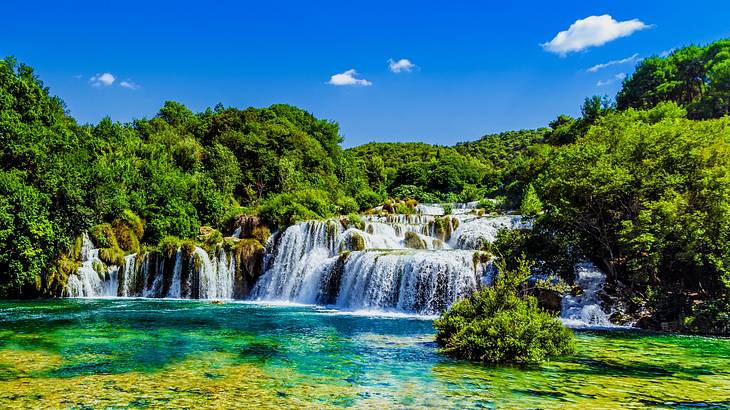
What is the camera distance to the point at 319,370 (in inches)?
439

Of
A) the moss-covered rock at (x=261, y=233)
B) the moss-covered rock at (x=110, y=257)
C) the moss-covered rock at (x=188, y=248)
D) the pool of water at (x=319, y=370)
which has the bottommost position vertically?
the pool of water at (x=319, y=370)

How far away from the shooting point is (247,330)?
17469mm

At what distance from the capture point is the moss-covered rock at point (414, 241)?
109 ft

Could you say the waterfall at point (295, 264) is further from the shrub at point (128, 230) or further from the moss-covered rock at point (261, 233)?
the shrub at point (128, 230)

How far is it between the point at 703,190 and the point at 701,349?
5.98 m

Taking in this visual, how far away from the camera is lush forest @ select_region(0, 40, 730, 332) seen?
18.1 meters

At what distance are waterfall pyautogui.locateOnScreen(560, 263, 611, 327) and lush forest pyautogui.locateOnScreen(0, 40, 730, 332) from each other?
73cm

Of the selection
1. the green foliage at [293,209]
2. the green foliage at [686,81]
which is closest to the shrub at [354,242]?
the green foliage at [293,209]

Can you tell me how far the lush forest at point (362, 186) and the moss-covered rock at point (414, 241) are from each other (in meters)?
6.99

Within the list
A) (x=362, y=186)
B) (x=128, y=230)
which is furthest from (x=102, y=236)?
(x=362, y=186)

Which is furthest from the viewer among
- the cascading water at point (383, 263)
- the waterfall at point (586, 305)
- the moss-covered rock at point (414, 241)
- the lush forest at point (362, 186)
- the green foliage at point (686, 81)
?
the green foliage at point (686, 81)

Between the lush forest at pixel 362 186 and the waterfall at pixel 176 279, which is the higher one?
the lush forest at pixel 362 186

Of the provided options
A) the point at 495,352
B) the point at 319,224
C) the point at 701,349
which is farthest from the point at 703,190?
the point at 319,224

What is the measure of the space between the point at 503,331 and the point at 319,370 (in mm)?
4650
